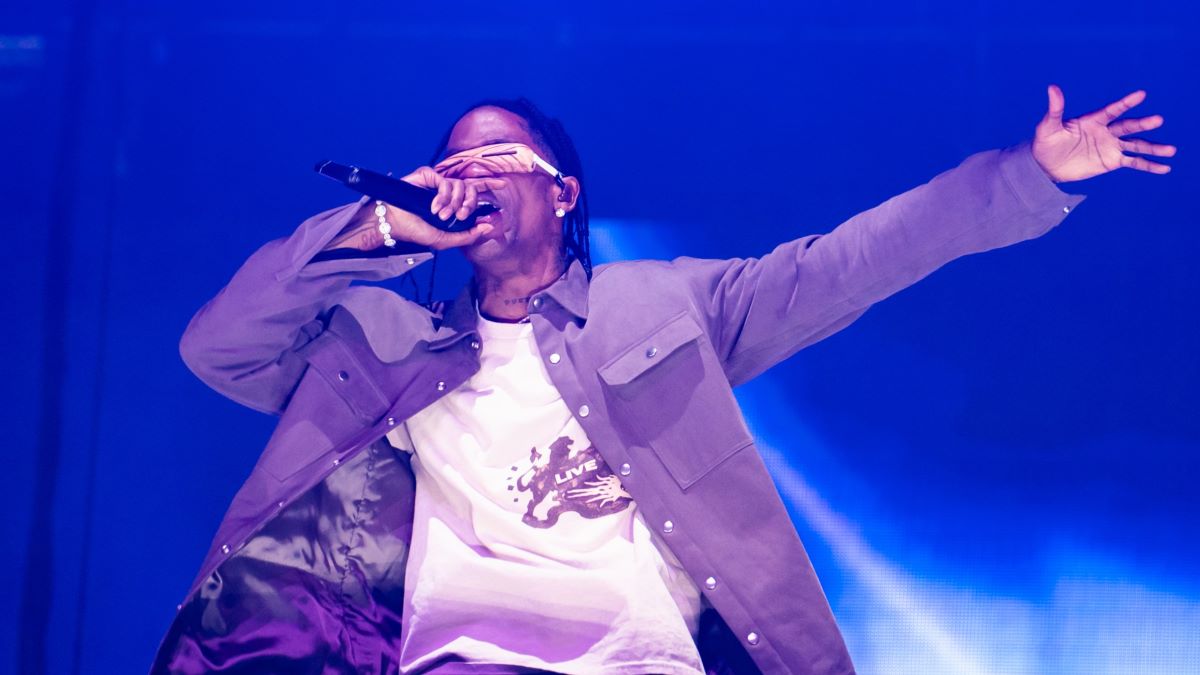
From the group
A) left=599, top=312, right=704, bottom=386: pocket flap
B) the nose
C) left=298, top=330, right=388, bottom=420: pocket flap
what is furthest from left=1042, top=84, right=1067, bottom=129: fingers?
left=298, top=330, right=388, bottom=420: pocket flap

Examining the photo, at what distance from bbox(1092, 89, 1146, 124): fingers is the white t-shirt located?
778mm

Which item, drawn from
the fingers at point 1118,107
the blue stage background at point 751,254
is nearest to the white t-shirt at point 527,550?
the blue stage background at point 751,254

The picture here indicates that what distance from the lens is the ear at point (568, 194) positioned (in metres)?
1.98

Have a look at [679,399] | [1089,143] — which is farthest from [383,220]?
[1089,143]

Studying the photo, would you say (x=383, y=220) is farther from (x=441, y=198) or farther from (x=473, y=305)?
(x=473, y=305)

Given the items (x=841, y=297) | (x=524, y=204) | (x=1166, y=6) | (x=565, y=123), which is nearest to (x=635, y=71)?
(x=565, y=123)

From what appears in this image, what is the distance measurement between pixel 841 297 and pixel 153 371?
51.9 inches

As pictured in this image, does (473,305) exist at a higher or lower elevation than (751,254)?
lower

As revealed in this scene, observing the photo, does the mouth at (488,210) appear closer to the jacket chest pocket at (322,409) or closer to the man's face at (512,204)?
the man's face at (512,204)

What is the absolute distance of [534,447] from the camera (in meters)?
1.69

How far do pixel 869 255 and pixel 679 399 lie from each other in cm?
32

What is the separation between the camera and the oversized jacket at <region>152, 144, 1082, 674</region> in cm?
162

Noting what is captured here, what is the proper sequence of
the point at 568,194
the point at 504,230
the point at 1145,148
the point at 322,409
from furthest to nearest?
the point at 568,194, the point at 504,230, the point at 322,409, the point at 1145,148

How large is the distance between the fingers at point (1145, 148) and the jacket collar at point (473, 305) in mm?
744
